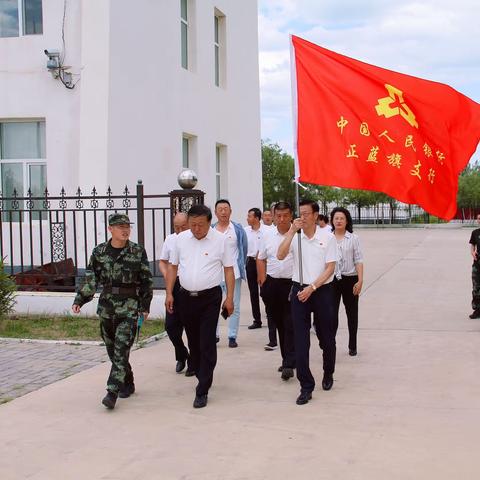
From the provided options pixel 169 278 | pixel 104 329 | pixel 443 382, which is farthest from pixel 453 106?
pixel 104 329

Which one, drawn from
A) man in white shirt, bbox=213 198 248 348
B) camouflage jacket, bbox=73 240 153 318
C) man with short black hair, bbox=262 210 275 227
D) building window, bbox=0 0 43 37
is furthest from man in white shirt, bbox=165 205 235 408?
building window, bbox=0 0 43 37

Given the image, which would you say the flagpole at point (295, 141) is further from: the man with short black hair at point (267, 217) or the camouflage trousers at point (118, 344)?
the man with short black hair at point (267, 217)

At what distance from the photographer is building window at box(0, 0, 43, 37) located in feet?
41.8

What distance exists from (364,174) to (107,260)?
93.2 inches

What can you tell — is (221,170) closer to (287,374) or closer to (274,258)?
(274,258)

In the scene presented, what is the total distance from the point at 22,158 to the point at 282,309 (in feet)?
25.3

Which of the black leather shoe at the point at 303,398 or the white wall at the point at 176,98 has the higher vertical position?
the white wall at the point at 176,98

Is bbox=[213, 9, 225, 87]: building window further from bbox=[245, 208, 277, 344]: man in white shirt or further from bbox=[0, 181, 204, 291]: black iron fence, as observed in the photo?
bbox=[245, 208, 277, 344]: man in white shirt

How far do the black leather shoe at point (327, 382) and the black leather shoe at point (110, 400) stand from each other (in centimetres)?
190

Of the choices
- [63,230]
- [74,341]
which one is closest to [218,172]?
[63,230]

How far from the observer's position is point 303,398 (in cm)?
607

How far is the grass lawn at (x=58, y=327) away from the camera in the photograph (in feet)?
30.6

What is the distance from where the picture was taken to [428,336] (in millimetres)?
9219

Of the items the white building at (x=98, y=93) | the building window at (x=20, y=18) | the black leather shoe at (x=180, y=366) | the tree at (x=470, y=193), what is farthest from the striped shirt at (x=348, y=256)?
the tree at (x=470, y=193)
